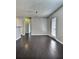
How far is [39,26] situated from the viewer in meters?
11.7

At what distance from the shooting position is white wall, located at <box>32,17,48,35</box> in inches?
459

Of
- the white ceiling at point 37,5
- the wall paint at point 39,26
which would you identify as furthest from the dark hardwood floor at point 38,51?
the wall paint at point 39,26

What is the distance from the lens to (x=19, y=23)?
11.2 m

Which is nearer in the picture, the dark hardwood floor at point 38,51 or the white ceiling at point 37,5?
the dark hardwood floor at point 38,51

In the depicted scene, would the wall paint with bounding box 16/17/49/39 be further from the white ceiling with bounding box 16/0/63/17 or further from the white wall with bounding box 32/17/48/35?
the white ceiling with bounding box 16/0/63/17

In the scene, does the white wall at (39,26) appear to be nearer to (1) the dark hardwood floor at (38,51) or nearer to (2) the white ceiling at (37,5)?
(2) the white ceiling at (37,5)

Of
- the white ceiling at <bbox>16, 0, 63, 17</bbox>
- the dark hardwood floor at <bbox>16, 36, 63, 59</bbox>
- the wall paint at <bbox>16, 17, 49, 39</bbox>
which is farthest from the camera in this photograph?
the wall paint at <bbox>16, 17, 49, 39</bbox>

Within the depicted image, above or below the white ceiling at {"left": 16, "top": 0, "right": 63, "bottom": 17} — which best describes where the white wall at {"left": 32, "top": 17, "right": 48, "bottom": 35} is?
below

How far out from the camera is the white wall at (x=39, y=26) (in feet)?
38.2

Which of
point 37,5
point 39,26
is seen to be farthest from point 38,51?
point 39,26

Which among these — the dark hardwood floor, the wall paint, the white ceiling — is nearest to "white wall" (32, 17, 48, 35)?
the wall paint
